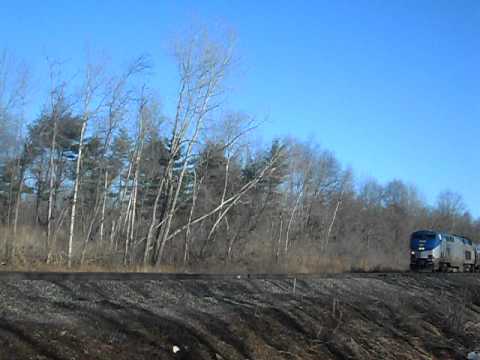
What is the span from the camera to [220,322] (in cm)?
1096

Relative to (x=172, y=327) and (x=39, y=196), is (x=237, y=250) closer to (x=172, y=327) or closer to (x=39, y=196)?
(x=39, y=196)

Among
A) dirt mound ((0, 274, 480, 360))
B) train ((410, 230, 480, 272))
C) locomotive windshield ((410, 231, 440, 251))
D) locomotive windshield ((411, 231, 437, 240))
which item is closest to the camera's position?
dirt mound ((0, 274, 480, 360))

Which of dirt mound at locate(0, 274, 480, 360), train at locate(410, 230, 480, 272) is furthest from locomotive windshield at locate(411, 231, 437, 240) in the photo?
dirt mound at locate(0, 274, 480, 360)

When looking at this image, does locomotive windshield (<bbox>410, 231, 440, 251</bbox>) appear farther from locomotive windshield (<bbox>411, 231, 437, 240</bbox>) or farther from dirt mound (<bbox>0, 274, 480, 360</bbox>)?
dirt mound (<bbox>0, 274, 480, 360</bbox>)

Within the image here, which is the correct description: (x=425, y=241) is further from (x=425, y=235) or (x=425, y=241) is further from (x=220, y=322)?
(x=220, y=322)

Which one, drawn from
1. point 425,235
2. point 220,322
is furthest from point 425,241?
point 220,322

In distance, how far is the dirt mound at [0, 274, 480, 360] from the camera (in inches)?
324

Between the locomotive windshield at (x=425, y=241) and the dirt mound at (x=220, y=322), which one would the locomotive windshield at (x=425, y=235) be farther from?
the dirt mound at (x=220, y=322)

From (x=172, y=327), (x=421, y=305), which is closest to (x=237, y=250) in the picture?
(x=421, y=305)

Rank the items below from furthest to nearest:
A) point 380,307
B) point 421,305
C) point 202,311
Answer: point 421,305 < point 380,307 < point 202,311

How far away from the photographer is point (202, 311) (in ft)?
39.3

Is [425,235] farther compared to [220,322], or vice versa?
[425,235]

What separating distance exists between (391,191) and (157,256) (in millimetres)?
88716

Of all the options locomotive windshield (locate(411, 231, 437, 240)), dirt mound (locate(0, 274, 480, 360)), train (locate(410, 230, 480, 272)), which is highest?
locomotive windshield (locate(411, 231, 437, 240))
